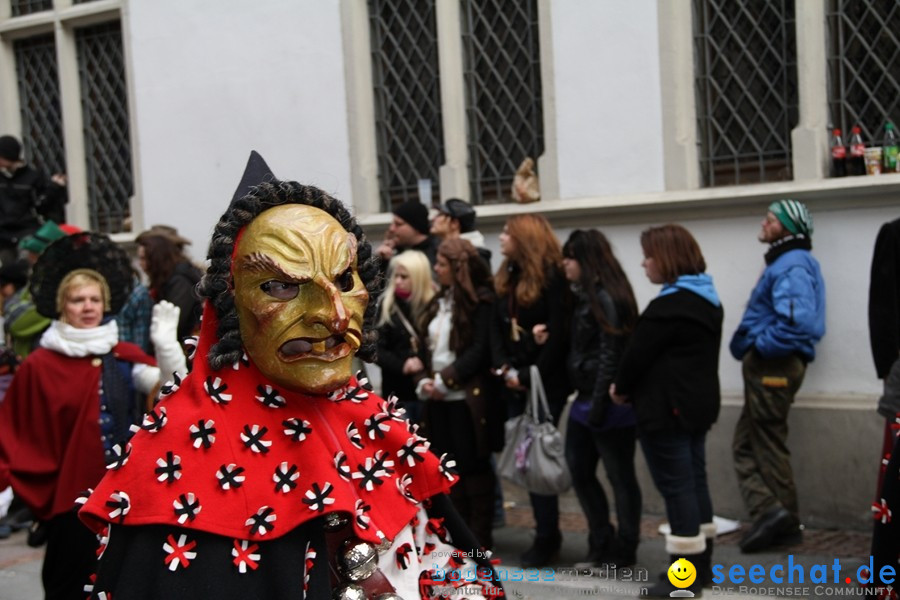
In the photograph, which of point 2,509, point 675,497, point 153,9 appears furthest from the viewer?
point 153,9

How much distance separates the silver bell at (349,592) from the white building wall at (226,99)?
22.2 ft

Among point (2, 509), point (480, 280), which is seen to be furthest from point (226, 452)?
point (480, 280)

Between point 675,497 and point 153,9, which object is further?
point 153,9

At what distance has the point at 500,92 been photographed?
8883mm

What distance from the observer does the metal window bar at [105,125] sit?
37.9ft

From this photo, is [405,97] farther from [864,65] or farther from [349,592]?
[349,592]

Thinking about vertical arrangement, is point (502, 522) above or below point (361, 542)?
below

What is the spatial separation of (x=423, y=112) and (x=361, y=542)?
6.79 m

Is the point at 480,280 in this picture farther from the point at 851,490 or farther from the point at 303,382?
the point at 303,382

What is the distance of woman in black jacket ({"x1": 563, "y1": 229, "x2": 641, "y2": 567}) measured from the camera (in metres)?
6.28

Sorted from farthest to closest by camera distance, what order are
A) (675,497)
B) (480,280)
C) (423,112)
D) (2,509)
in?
(423,112) → (480,280) → (675,497) → (2,509)

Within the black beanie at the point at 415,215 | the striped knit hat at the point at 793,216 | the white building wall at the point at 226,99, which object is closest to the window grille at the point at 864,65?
the striped knit hat at the point at 793,216

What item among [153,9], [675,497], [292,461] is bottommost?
[675,497]

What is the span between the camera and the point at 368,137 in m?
9.54
